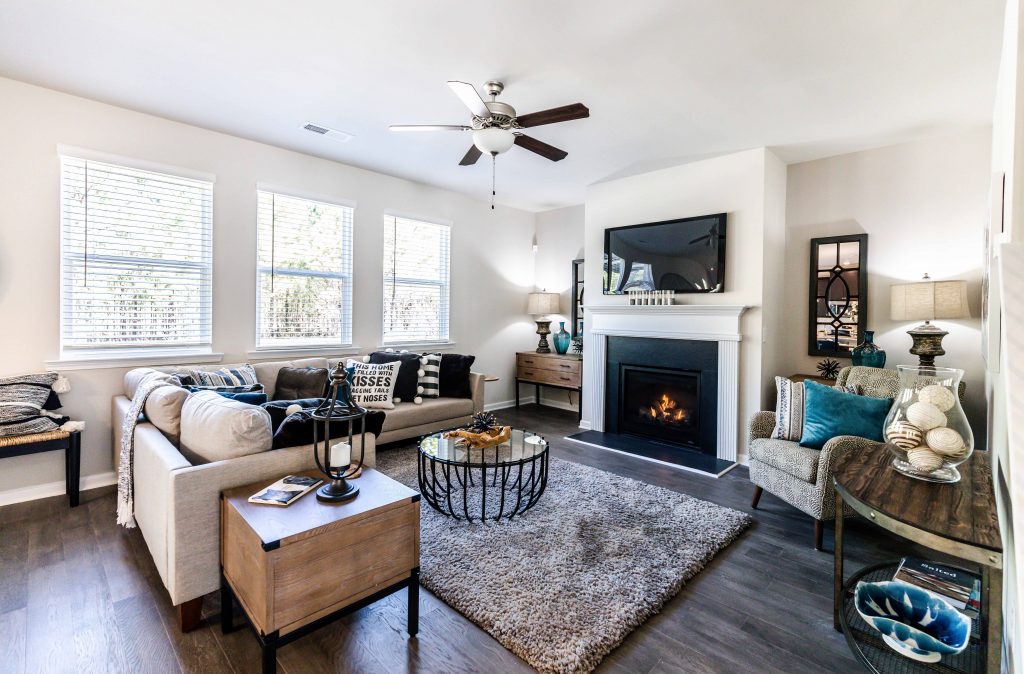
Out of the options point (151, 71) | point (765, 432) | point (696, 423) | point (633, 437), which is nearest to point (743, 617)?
point (765, 432)

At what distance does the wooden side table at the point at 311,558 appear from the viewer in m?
1.52

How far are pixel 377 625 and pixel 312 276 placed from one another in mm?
3328

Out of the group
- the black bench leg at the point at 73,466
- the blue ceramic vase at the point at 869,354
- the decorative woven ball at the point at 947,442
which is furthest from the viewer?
the blue ceramic vase at the point at 869,354

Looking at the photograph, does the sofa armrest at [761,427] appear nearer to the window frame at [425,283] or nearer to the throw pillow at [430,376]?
the throw pillow at [430,376]

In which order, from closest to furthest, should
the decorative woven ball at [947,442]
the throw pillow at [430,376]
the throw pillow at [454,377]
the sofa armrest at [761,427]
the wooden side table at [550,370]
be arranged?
1. the decorative woven ball at [947,442]
2. the sofa armrest at [761,427]
3. the throw pillow at [430,376]
4. the throw pillow at [454,377]
5. the wooden side table at [550,370]

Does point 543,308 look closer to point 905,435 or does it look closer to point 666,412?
point 666,412

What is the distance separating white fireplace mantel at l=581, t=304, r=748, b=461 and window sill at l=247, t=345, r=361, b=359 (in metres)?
2.49

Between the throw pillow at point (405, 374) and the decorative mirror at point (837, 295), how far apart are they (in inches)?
142

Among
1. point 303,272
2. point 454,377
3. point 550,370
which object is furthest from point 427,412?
point 550,370

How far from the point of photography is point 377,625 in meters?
1.93

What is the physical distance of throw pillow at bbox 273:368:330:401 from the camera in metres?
3.79

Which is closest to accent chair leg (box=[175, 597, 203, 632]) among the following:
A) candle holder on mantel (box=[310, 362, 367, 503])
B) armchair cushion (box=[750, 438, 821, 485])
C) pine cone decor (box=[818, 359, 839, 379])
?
candle holder on mantel (box=[310, 362, 367, 503])

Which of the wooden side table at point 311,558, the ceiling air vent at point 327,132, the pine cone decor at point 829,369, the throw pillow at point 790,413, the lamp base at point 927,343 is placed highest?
the ceiling air vent at point 327,132

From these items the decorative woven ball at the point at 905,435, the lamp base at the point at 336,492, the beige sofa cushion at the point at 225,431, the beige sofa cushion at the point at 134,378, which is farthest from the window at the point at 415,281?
the decorative woven ball at the point at 905,435
